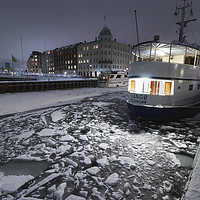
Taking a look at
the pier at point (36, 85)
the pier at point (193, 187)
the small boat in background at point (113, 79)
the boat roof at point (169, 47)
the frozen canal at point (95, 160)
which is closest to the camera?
the pier at point (193, 187)

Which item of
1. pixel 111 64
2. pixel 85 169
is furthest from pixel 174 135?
pixel 111 64

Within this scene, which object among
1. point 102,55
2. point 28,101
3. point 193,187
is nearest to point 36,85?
point 28,101

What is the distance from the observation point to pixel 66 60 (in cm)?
6800

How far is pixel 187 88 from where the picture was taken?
8062 millimetres

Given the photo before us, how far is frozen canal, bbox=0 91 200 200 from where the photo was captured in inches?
120

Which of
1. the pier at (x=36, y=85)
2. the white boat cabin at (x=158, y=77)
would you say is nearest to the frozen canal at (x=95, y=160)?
the white boat cabin at (x=158, y=77)

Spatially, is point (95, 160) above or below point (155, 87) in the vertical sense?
below

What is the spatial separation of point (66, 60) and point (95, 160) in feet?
230

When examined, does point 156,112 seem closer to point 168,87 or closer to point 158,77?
point 168,87

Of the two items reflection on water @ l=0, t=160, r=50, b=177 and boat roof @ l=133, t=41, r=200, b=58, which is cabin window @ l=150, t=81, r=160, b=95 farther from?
reflection on water @ l=0, t=160, r=50, b=177

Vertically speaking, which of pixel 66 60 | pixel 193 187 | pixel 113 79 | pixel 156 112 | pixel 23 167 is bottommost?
pixel 23 167

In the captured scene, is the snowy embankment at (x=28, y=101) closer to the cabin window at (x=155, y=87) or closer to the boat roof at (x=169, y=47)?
the cabin window at (x=155, y=87)

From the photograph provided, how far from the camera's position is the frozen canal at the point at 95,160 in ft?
9.96

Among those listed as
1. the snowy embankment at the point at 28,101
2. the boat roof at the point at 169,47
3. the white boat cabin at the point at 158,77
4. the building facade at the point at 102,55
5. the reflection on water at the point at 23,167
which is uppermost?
the building facade at the point at 102,55
